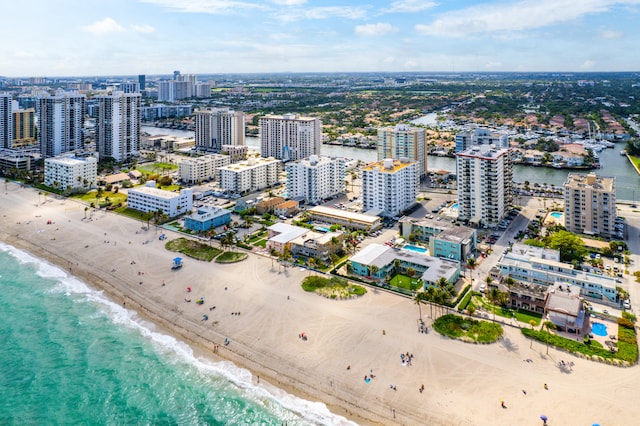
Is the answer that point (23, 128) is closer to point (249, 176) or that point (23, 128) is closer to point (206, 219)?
point (249, 176)

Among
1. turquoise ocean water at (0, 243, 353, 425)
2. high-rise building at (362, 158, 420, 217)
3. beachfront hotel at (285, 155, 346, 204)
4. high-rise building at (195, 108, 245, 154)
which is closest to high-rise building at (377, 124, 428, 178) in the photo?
beachfront hotel at (285, 155, 346, 204)

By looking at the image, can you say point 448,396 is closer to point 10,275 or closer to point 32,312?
point 32,312

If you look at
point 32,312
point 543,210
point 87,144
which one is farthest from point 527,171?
point 87,144

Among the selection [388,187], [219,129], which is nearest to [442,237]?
[388,187]

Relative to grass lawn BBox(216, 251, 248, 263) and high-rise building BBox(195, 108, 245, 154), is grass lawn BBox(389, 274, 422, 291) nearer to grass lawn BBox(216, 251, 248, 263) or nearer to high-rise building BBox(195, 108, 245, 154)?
grass lawn BBox(216, 251, 248, 263)

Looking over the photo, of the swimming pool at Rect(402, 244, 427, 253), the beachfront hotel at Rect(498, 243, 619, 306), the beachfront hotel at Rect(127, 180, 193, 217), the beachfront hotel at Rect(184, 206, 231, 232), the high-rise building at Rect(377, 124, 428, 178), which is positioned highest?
the high-rise building at Rect(377, 124, 428, 178)

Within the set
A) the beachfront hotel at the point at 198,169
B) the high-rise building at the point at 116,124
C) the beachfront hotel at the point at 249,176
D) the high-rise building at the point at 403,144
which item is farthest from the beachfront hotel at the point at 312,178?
the high-rise building at the point at 116,124

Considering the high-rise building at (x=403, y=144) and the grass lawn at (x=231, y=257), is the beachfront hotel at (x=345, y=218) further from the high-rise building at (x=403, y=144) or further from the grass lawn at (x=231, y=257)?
the high-rise building at (x=403, y=144)
